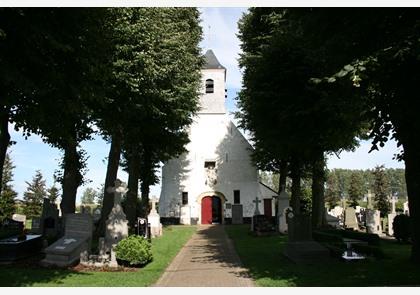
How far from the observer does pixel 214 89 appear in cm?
4775

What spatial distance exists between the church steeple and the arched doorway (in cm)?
888

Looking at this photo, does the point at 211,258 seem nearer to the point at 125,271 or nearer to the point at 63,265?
the point at 125,271

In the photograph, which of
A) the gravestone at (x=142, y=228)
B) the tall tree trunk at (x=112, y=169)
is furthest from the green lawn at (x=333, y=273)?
the tall tree trunk at (x=112, y=169)

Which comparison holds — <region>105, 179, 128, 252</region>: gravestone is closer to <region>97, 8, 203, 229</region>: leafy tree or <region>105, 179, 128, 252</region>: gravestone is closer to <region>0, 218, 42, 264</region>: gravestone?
<region>0, 218, 42, 264</region>: gravestone

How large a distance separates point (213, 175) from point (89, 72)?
113 feet

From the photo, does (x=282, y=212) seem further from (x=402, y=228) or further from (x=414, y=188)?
(x=414, y=188)

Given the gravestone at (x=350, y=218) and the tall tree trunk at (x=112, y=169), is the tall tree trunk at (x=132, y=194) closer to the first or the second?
the tall tree trunk at (x=112, y=169)

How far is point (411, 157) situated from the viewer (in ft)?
39.4

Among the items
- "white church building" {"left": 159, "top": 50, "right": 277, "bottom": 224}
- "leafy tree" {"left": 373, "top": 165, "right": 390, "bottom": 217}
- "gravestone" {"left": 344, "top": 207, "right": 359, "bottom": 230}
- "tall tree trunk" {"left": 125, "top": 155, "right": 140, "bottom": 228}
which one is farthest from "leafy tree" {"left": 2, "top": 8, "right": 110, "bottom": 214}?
"leafy tree" {"left": 373, "top": 165, "right": 390, "bottom": 217}

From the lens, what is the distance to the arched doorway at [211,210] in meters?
43.6

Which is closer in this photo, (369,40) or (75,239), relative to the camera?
(369,40)

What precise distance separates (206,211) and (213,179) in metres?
3.13

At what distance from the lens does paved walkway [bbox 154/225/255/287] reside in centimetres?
1068
